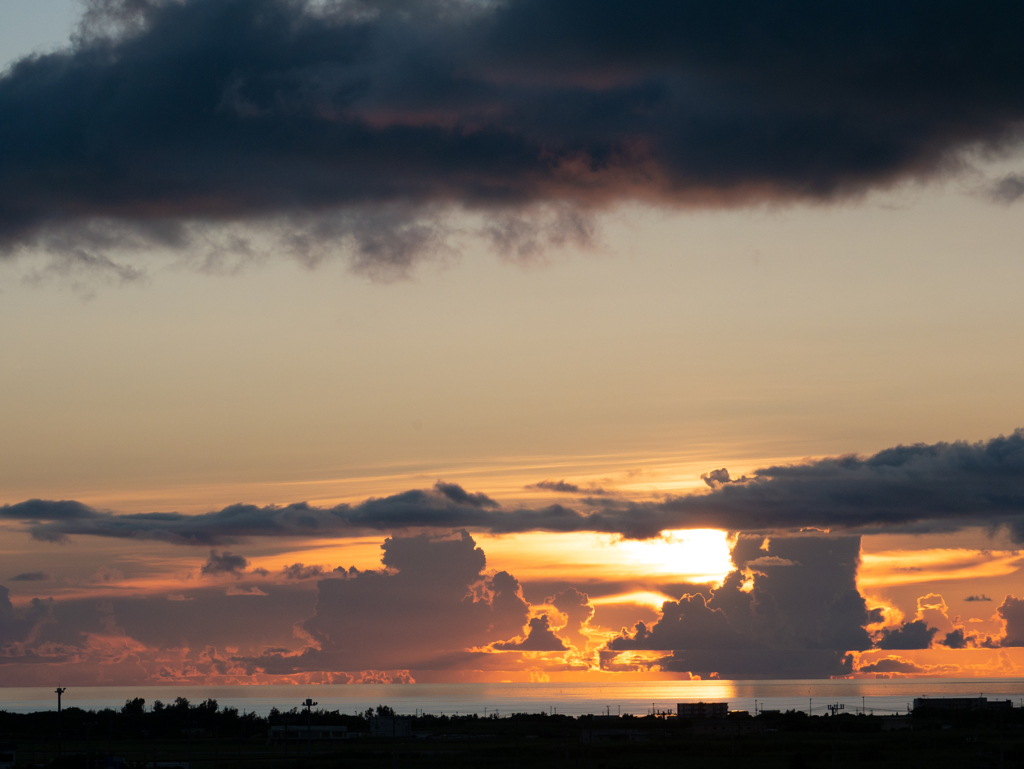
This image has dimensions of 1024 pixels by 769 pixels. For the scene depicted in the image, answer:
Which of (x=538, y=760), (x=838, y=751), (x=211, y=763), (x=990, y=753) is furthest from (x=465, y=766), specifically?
(x=990, y=753)

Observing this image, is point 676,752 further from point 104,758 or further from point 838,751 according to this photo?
point 104,758

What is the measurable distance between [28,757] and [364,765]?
51.7 meters

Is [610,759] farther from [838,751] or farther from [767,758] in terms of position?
[838,751]

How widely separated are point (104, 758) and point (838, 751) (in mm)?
93691

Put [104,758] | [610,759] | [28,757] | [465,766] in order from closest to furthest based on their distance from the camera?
[104,758], [465,766], [610,759], [28,757]

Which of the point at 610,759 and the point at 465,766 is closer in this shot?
the point at 465,766

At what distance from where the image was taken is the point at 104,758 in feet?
433

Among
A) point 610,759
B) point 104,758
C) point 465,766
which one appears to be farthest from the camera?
point 610,759

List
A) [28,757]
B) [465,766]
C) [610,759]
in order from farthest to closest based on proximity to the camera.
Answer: [28,757] < [610,759] < [465,766]

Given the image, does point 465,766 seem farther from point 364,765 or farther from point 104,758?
point 104,758

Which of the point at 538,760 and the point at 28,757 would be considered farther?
the point at 28,757

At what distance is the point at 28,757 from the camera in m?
167

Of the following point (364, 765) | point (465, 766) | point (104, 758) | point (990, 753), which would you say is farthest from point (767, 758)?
point (104, 758)

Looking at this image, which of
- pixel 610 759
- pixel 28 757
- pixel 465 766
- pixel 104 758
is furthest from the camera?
pixel 28 757
